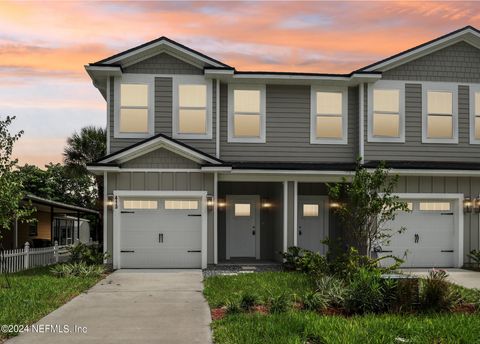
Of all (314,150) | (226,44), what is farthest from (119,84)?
(314,150)

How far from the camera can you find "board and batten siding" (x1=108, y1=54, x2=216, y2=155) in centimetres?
1733

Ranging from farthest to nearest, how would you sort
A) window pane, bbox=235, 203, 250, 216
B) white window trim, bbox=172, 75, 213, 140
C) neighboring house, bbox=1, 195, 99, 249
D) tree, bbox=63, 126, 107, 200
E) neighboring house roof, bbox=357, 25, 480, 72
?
tree, bbox=63, 126, 107, 200, neighboring house, bbox=1, 195, 99, 249, window pane, bbox=235, 203, 250, 216, neighboring house roof, bbox=357, 25, 480, 72, white window trim, bbox=172, 75, 213, 140

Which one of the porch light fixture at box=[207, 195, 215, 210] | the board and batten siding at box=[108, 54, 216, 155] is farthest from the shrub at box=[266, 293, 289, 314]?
the board and batten siding at box=[108, 54, 216, 155]

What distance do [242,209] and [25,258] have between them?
745cm

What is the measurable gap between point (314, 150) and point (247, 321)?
1023cm

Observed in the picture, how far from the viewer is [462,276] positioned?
1531 centimetres

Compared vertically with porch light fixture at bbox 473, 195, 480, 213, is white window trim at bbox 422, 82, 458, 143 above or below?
above

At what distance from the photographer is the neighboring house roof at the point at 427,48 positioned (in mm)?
17859

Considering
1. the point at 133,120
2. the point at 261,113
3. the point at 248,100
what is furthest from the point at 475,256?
the point at 133,120

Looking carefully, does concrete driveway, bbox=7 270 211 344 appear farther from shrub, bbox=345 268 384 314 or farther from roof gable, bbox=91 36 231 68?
roof gable, bbox=91 36 231 68

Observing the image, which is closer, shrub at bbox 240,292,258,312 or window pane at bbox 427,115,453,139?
shrub at bbox 240,292,258,312

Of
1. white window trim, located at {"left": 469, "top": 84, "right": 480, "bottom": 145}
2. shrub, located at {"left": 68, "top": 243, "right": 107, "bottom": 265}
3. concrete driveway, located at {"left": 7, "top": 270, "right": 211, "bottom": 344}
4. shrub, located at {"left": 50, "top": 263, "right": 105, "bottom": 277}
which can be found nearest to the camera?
concrete driveway, located at {"left": 7, "top": 270, "right": 211, "bottom": 344}

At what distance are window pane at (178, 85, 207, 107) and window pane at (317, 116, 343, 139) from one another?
391 cm

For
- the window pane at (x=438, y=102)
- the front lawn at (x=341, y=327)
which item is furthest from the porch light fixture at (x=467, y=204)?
the front lawn at (x=341, y=327)
